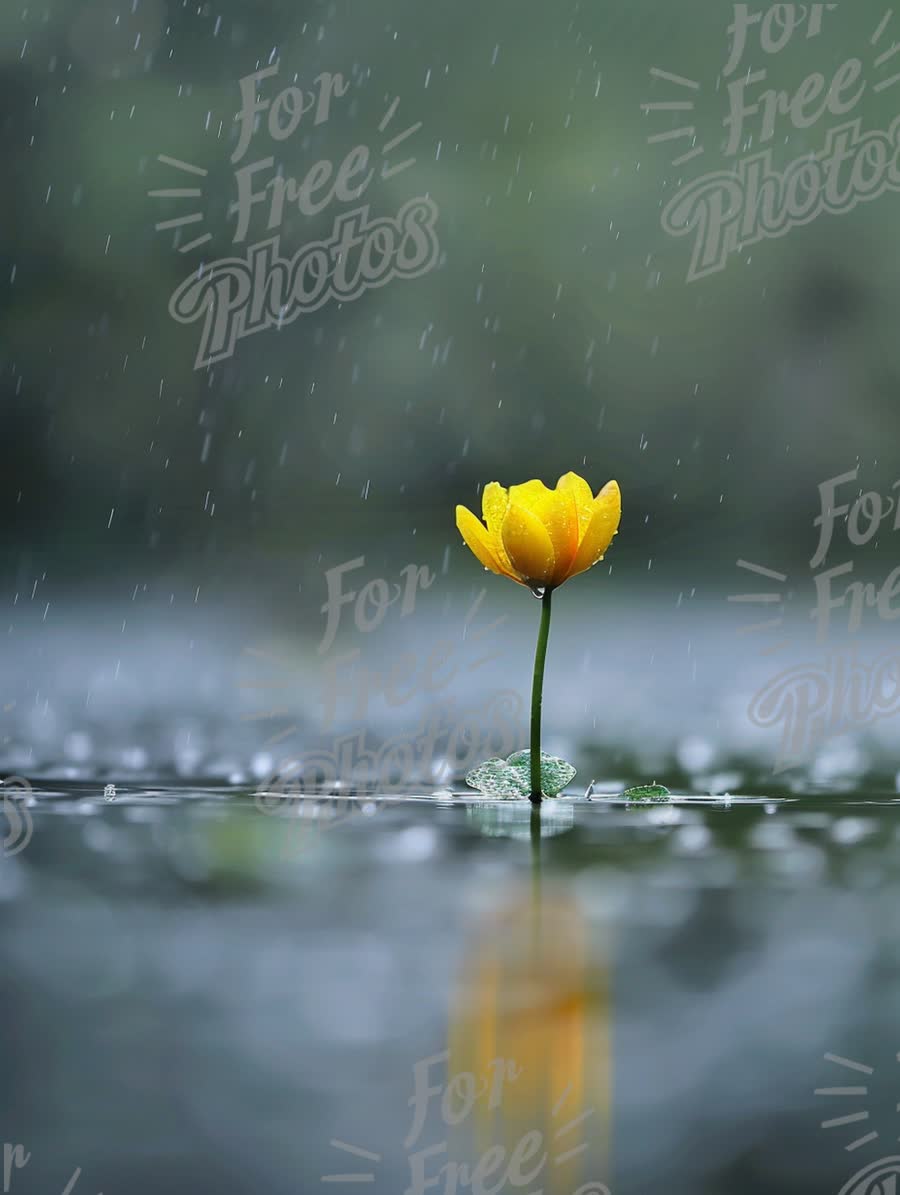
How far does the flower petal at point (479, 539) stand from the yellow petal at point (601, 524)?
48 mm

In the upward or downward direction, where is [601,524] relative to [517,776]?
upward

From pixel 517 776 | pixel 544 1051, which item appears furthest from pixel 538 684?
pixel 544 1051

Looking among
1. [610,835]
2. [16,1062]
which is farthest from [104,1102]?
[610,835]

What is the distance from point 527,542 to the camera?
0.73 metres

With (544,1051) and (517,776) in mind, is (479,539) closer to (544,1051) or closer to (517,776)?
(517,776)

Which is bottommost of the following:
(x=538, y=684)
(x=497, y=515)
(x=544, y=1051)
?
(x=544, y=1051)

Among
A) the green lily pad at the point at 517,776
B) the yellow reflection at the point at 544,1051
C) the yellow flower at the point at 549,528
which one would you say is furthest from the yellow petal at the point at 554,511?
the yellow reflection at the point at 544,1051

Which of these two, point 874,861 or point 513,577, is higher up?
point 513,577

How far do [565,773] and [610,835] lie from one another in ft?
0.53

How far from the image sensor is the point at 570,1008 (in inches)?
13.7

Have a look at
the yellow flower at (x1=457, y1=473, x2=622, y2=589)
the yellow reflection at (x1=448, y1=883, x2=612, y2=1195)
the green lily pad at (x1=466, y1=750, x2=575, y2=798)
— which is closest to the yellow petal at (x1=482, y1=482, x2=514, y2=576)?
the yellow flower at (x1=457, y1=473, x2=622, y2=589)

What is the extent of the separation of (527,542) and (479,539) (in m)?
0.05

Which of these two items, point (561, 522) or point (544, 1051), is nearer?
point (544, 1051)

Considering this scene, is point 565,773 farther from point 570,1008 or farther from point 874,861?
point 570,1008
